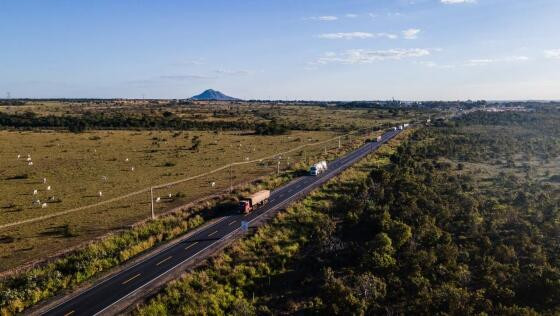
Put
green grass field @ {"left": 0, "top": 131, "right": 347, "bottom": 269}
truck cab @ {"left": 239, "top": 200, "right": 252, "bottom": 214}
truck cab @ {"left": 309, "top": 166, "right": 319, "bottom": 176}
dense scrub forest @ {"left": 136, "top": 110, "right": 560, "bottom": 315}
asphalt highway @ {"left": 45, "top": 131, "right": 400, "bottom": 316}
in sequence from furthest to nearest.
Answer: truck cab @ {"left": 309, "top": 166, "right": 319, "bottom": 176} < truck cab @ {"left": 239, "top": 200, "right": 252, "bottom": 214} < green grass field @ {"left": 0, "top": 131, "right": 347, "bottom": 269} < dense scrub forest @ {"left": 136, "top": 110, "right": 560, "bottom": 315} < asphalt highway @ {"left": 45, "top": 131, "right": 400, "bottom": 316}

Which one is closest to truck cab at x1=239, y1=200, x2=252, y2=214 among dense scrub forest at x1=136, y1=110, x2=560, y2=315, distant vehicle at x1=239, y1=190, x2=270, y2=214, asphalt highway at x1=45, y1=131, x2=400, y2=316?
distant vehicle at x1=239, y1=190, x2=270, y2=214

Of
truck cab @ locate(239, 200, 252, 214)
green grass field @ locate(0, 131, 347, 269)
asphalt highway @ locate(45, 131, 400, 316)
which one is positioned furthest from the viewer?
truck cab @ locate(239, 200, 252, 214)

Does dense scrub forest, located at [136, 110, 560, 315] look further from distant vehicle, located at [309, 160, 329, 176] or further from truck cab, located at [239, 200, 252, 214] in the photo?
distant vehicle, located at [309, 160, 329, 176]

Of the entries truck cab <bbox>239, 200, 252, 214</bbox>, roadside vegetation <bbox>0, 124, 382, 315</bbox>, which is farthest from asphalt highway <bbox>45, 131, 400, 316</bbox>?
roadside vegetation <bbox>0, 124, 382, 315</bbox>

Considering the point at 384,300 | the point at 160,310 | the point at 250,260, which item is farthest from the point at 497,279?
the point at 160,310

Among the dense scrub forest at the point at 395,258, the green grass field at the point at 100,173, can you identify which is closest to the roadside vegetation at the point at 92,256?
the green grass field at the point at 100,173

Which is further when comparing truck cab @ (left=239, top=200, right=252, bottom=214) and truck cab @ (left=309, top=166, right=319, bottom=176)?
truck cab @ (left=309, top=166, right=319, bottom=176)

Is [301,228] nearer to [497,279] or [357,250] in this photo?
[357,250]

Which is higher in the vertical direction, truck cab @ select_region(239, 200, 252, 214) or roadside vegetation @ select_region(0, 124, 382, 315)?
truck cab @ select_region(239, 200, 252, 214)

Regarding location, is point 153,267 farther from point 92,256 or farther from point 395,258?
point 395,258
